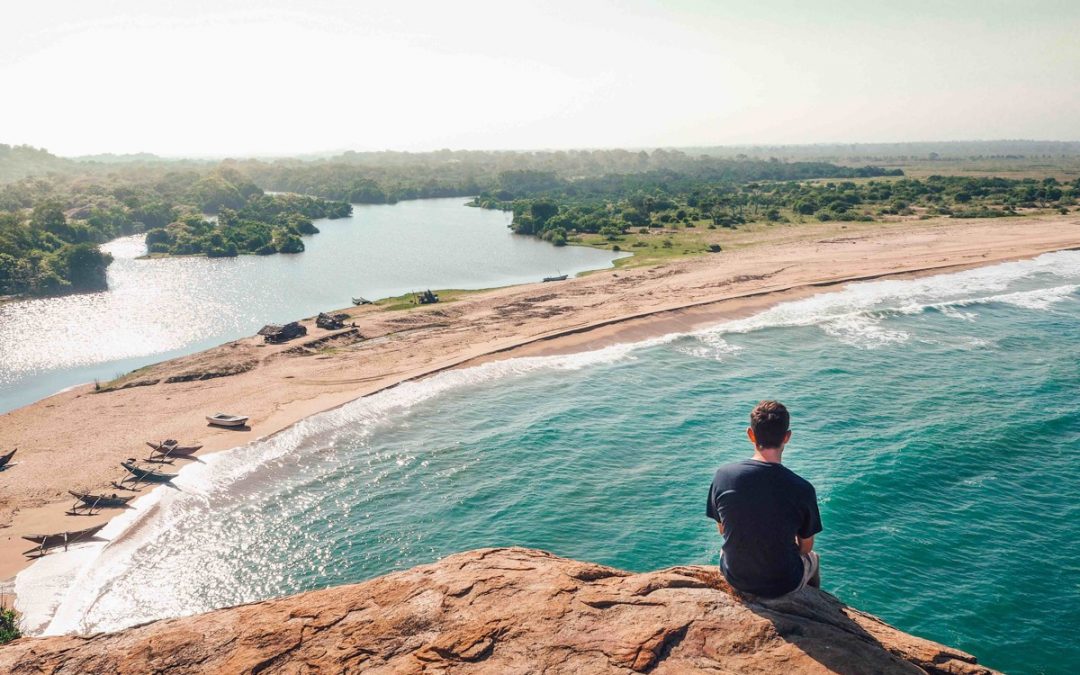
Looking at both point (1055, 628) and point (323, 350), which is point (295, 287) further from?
point (1055, 628)

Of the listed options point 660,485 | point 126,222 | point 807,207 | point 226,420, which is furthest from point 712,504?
point 126,222

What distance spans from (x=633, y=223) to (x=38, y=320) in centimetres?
7506

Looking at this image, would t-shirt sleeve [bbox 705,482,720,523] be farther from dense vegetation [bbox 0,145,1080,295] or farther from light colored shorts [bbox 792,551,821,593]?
dense vegetation [bbox 0,145,1080,295]

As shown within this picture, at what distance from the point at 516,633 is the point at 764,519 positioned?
3086 mm

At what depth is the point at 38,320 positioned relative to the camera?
55.2m

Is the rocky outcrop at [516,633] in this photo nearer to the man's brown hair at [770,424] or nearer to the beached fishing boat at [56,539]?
the man's brown hair at [770,424]

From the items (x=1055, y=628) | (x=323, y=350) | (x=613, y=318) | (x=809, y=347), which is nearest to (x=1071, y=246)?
(x=809, y=347)

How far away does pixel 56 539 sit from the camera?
2275cm

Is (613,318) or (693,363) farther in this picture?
(613,318)

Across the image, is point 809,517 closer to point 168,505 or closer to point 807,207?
point 168,505

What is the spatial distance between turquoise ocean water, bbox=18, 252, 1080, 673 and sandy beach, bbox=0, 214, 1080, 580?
3.03 metres

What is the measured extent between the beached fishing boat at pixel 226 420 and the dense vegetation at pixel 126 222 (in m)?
45.9

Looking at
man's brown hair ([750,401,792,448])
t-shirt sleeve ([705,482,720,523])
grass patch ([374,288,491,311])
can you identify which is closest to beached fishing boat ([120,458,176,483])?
t-shirt sleeve ([705,482,720,523])

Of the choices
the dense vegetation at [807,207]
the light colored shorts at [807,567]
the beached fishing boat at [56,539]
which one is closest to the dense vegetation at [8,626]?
the beached fishing boat at [56,539]
